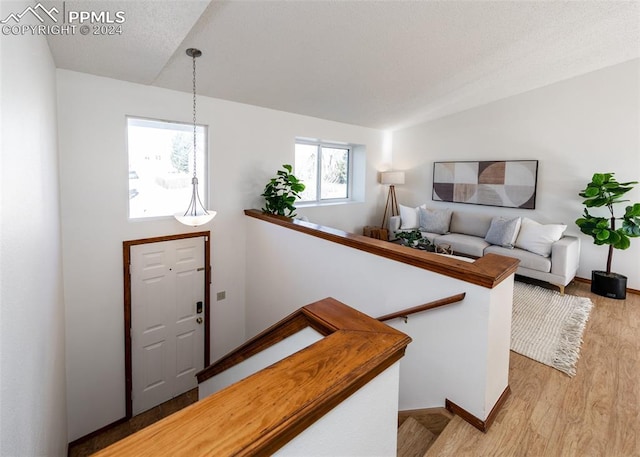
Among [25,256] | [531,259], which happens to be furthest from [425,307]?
[531,259]

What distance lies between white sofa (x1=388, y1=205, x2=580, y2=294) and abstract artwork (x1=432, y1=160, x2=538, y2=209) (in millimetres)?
325

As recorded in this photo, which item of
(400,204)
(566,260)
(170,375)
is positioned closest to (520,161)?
(566,260)

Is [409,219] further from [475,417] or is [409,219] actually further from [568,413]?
[475,417]

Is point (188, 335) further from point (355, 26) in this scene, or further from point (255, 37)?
point (355, 26)

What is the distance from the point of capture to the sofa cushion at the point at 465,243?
4.84 m

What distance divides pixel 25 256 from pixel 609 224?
5.84 meters

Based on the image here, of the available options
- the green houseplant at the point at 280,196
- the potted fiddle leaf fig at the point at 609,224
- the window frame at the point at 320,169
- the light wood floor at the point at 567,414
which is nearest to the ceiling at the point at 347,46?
the window frame at the point at 320,169

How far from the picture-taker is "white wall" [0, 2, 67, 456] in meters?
1.08

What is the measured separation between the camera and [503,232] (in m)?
4.77

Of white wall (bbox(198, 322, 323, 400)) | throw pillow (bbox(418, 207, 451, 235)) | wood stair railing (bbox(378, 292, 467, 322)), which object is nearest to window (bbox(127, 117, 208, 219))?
white wall (bbox(198, 322, 323, 400))

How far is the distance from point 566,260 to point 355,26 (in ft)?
12.5

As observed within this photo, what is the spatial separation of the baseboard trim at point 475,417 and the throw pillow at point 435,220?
12.6 feet

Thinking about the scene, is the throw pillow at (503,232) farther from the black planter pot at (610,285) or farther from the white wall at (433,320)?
the white wall at (433,320)

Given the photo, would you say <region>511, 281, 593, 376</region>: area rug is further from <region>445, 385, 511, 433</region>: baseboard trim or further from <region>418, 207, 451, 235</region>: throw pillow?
<region>418, 207, 451, 235</region>: throw pillow
